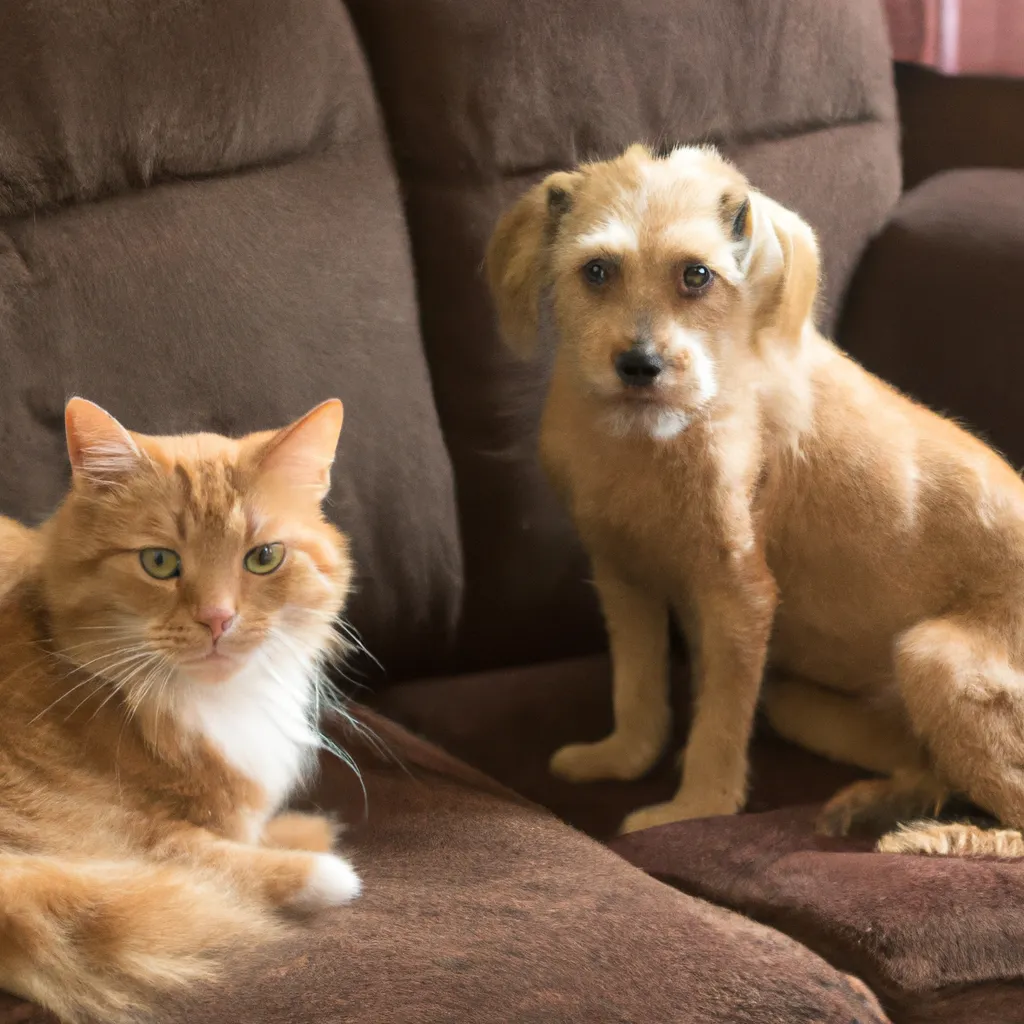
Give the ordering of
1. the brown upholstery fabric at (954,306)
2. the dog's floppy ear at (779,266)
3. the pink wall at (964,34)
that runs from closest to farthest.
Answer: the dog's floppy ear at (779,266), the brown upholstery fabric at (954,306), the pink wall at (964,34)

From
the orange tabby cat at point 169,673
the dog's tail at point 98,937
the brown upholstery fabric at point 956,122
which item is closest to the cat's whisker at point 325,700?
the orange tabby cat at point 169,673

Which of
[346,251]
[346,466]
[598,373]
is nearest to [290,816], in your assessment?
[346,466]

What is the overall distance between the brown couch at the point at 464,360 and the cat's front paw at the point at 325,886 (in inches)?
0.8

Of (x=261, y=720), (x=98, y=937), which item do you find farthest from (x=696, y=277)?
(x=98, y=937)

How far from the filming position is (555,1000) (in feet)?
2.98

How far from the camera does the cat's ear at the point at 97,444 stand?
968mm

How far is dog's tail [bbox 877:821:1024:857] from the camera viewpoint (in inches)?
44.3

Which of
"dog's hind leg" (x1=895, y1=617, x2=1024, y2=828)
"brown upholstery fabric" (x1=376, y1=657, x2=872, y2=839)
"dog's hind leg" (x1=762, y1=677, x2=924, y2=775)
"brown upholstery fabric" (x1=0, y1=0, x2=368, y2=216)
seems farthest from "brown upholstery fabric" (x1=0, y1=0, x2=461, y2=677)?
"dog's hind leg" (x1=895, y1=617, x2=1024, y2=828)

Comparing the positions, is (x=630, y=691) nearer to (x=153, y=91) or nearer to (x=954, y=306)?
(x=954, y=306)

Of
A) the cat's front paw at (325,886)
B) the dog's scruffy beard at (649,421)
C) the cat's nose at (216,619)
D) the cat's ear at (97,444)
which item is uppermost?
the cat's ear at (97,444)

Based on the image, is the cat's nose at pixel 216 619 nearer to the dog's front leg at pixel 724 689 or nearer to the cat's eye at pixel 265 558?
the cat's eye at pixel 265 558

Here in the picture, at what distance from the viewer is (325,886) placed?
0.98 meters

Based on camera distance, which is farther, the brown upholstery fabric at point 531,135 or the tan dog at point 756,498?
the brown upholstery fabric at point 531,135

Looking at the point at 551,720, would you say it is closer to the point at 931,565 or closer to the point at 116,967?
the point at 931,565
